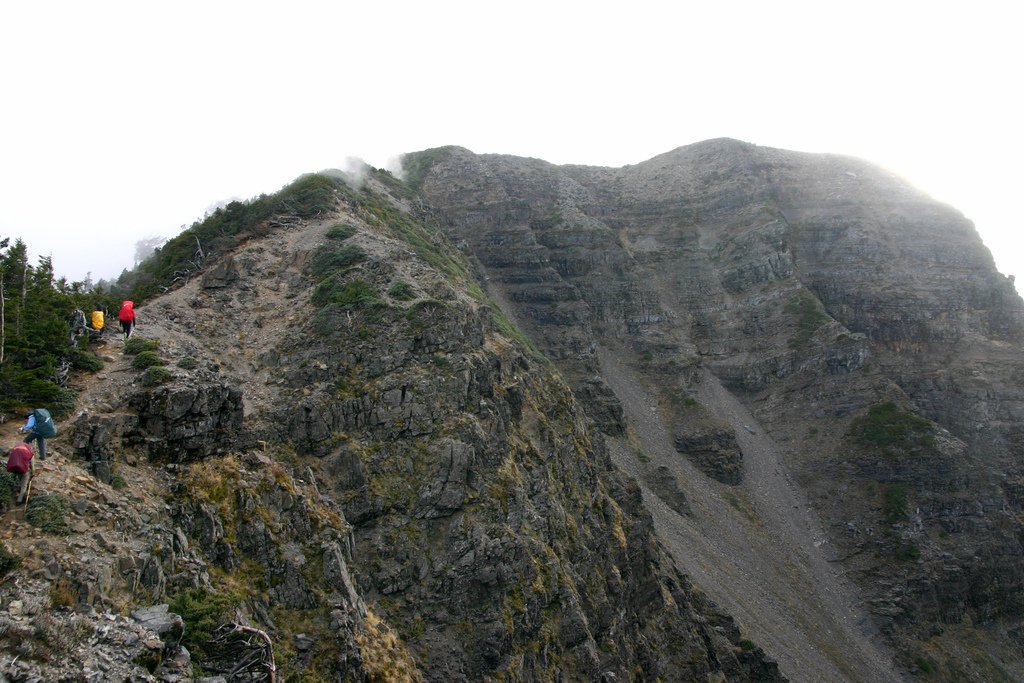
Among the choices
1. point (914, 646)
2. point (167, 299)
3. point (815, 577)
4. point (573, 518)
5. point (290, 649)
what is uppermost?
point (167, 299)

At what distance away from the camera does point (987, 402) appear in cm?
7594

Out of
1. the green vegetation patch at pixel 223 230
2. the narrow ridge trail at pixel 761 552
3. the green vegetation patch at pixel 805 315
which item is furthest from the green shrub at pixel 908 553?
the green vegetation patch at pixel 223 230

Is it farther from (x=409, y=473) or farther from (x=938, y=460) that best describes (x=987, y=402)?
(x=409, y=473)

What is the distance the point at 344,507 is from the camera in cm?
2823

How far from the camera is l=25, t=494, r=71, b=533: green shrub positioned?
1494 centimetres

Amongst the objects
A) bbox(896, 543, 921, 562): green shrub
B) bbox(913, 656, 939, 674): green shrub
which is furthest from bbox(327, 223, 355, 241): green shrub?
bbox(896, 543, 921, 562): green shrub

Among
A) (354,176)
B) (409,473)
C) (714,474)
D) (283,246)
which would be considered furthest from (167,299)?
(714,474)

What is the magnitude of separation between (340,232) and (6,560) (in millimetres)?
31112

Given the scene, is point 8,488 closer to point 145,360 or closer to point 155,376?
point 155,376

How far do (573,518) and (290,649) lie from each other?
2218cm

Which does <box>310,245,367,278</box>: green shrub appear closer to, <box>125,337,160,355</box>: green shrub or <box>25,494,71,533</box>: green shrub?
<box>125,337,160,355</box>: green shrub

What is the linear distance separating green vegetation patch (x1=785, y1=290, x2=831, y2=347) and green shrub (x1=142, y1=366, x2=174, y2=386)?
77088mm

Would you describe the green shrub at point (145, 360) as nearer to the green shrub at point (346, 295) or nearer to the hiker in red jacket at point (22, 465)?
the hiker in red jacket at point (22, 465)

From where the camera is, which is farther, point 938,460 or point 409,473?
point 938,460
